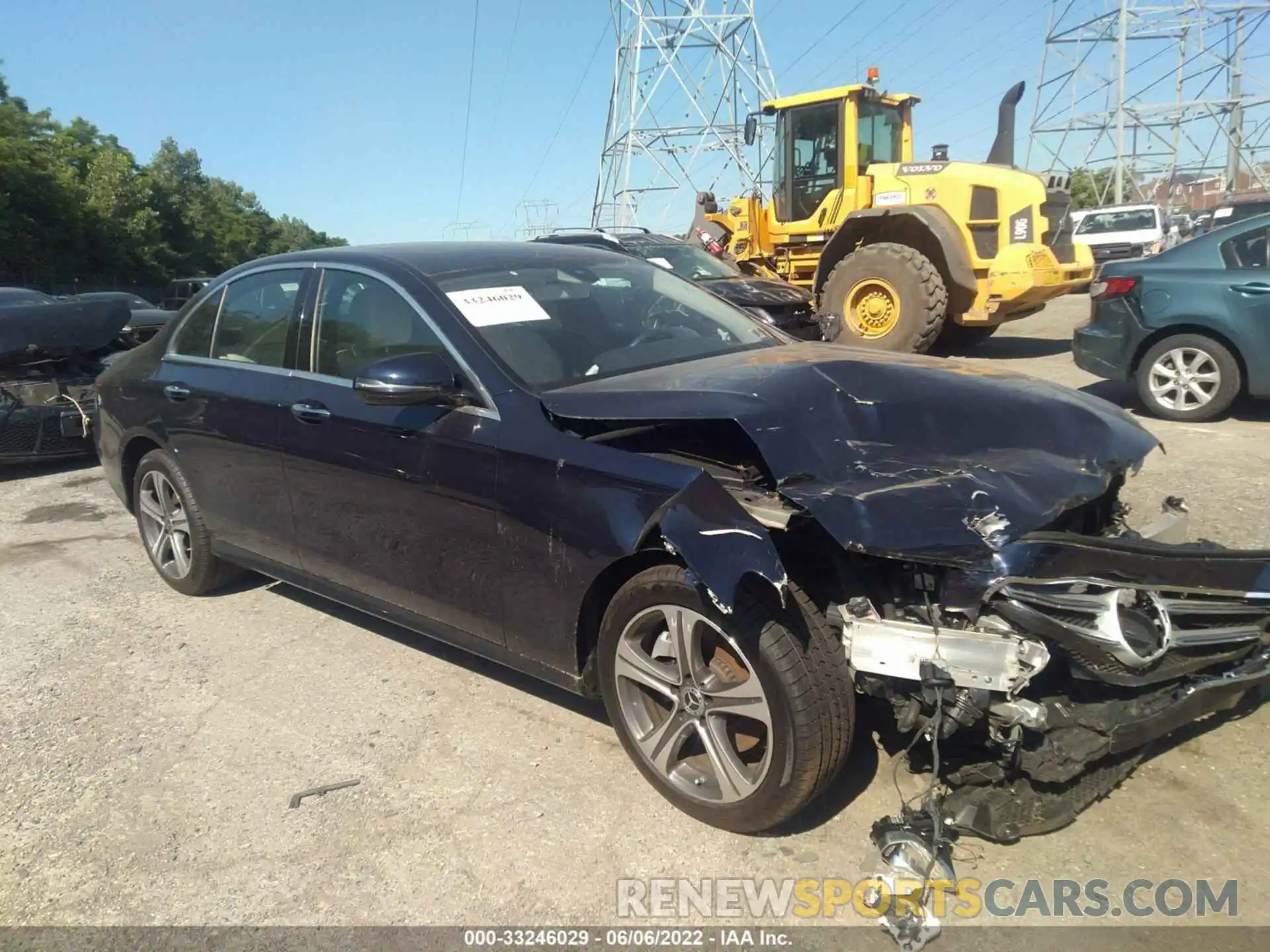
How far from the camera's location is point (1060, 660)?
2582mm

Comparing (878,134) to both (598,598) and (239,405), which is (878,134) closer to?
(239,405)

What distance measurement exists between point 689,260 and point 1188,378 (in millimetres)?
5830

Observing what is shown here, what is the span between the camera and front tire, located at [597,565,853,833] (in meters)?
2.66

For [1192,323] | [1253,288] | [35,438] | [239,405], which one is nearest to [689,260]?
[1192,323]

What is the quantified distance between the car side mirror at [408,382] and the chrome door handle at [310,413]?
54 centimetres

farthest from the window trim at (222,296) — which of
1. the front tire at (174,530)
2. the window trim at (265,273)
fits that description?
the front tire at (174,530)

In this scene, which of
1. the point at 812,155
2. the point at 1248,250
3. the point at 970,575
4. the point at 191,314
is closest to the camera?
the point at 970,575

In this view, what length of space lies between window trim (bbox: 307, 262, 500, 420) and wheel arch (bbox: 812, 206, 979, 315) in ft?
26.6

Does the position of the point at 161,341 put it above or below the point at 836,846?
above

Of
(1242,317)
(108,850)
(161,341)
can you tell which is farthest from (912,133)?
(108,850)

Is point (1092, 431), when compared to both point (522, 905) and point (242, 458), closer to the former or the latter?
point (522, 905)

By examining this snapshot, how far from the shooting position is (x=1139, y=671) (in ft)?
8.42

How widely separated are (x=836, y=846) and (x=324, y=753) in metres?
1.86

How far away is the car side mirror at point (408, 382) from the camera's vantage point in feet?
10.7
